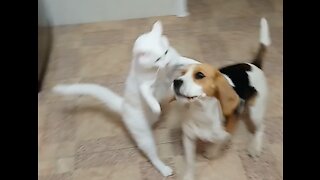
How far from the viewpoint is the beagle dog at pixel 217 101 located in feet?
3.42

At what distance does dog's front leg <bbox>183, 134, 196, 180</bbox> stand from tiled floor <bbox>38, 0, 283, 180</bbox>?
0.04 meters

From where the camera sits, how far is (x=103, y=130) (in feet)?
4.87

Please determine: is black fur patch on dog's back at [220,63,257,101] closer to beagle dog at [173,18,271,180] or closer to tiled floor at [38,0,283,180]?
beagle dog at [173,18,271,180]

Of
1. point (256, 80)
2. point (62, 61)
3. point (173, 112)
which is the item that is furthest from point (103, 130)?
point (256, 80)

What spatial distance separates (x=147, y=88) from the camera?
1.14 metres

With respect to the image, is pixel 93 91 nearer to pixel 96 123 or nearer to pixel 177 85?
pixel 96 123

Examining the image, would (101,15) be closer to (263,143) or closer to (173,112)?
(173,112)

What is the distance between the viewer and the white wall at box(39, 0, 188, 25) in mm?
1923

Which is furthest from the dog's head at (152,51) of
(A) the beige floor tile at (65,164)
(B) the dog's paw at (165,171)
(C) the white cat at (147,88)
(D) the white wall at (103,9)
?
(D) the white wall at (103,9)

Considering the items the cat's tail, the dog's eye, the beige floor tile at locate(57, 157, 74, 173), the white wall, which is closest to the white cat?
the cat's tail

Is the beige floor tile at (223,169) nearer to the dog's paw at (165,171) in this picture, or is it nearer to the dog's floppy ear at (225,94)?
the dog's paw at (165,171)

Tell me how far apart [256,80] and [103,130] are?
579mm

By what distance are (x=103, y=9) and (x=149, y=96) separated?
0.94 metres

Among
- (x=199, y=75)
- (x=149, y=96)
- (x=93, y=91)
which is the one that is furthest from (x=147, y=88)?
(x=93, y=91)
